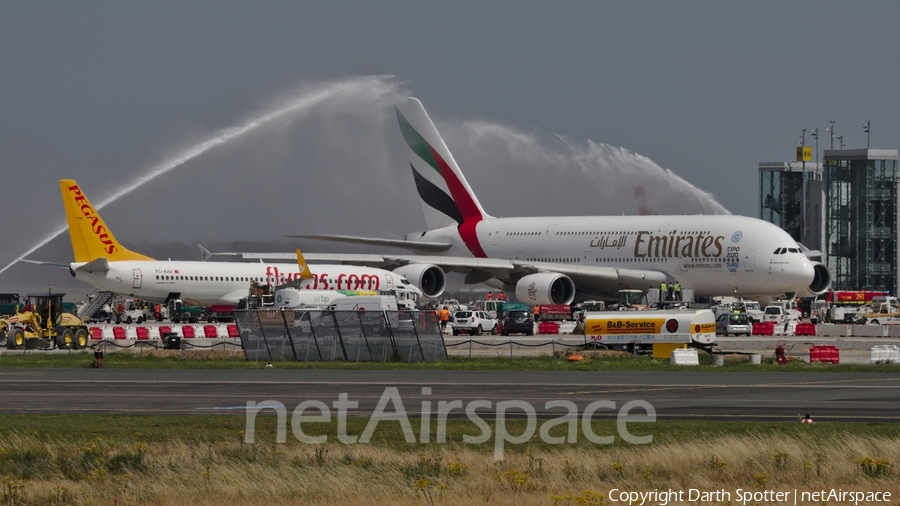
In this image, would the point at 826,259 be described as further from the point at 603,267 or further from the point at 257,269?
the point at 257,269

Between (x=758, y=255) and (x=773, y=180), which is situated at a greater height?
(x=773, y=180)

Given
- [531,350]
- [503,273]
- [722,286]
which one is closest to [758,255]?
[722,286]

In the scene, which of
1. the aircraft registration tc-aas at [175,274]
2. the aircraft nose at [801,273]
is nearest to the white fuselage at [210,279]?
the aircraft registration tc-aas at [175,274]

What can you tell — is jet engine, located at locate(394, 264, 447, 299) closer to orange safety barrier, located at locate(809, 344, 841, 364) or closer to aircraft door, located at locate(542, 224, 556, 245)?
aircraft door, located at locate(542, 224, 556, 245)

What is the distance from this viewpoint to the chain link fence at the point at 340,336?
1852 inches

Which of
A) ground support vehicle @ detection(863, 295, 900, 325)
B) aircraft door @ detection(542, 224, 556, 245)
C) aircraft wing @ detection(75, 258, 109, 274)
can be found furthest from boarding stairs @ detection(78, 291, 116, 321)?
ground support vehicle @ detection(863, 295, 900, 325)

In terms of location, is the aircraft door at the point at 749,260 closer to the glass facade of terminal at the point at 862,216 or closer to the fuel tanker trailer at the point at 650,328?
the fuel tanker trailer at the point at 650,328

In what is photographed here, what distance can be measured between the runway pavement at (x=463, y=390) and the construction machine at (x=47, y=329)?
1818cm

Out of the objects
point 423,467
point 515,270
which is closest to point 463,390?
point 423,467

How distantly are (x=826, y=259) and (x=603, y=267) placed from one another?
61547 mm

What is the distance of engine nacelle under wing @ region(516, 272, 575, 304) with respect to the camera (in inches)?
3000

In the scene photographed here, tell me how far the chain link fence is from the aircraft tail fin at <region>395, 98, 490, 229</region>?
45068 millimetres

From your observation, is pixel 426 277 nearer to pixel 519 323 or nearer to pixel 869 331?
pixel 519 323

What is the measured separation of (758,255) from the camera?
72375 mm
